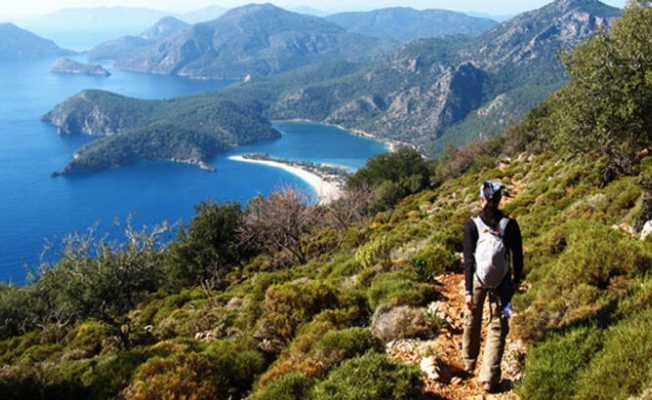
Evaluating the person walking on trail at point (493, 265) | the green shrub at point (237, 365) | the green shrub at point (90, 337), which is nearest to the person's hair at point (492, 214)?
the person walking on trail at point (493, 265)

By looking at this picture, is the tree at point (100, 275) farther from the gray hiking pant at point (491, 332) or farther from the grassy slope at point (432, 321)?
the gray hiking pant at point (491, 332)

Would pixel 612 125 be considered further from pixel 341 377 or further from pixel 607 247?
pixel 341 377

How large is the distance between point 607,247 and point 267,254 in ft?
99.1

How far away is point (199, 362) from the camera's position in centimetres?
834

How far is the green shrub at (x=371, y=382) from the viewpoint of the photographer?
5809mm

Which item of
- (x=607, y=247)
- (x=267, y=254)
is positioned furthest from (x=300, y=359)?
(x=267, y=254)

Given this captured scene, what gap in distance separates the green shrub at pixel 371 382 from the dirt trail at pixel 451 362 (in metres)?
0.26

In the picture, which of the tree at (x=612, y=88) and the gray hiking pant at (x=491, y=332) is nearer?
the gray hiking pant at (x=491, y=332)

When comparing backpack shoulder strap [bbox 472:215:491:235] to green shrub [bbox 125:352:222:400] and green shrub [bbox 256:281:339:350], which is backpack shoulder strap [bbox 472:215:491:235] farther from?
green shrub [bbox 125:352:222:400]

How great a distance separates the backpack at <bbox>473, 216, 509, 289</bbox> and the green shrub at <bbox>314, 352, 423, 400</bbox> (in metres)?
1.76

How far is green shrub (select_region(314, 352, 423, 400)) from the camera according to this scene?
5.81 metres

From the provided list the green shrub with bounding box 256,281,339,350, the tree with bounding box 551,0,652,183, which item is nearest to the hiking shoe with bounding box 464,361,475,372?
the green shrub with bounding box 256,281,339,350

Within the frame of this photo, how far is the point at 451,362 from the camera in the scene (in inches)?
267

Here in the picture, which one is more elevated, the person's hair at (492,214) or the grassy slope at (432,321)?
the person's hair at (492,214)
